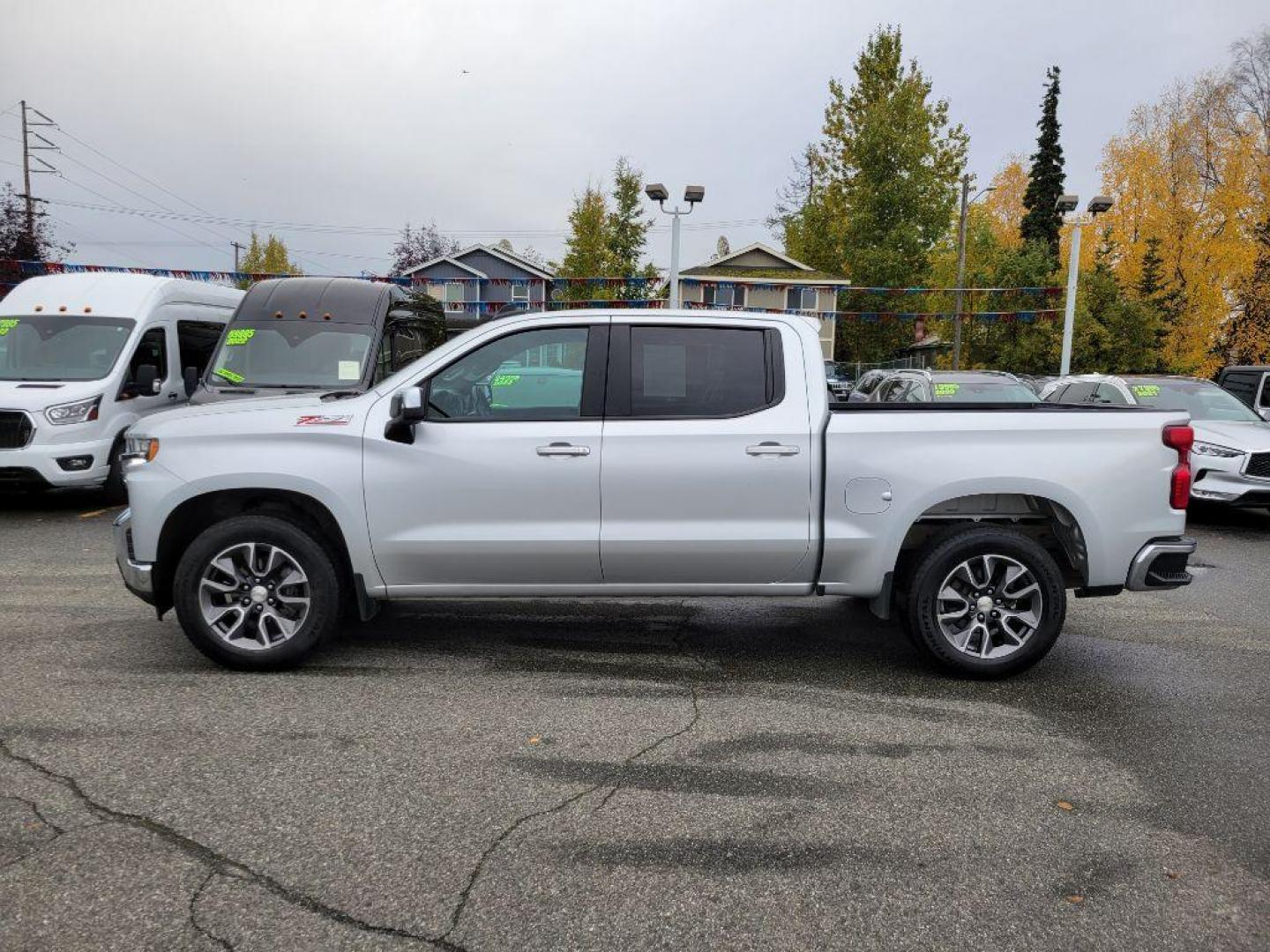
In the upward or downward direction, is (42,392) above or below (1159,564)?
above

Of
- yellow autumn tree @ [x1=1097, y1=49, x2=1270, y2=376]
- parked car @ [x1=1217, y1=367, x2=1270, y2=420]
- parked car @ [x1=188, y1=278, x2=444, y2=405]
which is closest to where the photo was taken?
parked car @ [x1=188, y1=278, x2=444, y2=405]

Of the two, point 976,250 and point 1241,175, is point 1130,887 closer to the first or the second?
point 1241,175

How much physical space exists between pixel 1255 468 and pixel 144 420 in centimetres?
1075

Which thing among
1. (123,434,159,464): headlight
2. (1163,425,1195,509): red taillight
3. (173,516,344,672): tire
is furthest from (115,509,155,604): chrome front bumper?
(1163,425,1195,509): red taillight

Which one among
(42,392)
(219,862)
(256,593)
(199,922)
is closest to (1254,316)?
(42,392)

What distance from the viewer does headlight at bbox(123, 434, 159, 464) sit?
16.0 feet

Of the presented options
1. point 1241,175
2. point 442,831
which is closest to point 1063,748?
point 442,831

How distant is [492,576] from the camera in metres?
4.94

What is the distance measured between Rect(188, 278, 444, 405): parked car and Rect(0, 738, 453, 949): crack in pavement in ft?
22.6

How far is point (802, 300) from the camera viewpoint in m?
50.8

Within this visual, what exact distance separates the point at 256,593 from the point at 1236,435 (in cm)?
1046

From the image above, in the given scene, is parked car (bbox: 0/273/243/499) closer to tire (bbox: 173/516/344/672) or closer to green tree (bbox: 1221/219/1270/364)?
tire (bbox: 173/516/344/672)

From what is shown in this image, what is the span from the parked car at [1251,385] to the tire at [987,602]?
11.9 meters

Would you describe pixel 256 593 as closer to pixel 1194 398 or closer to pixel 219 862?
pixel 219 862
